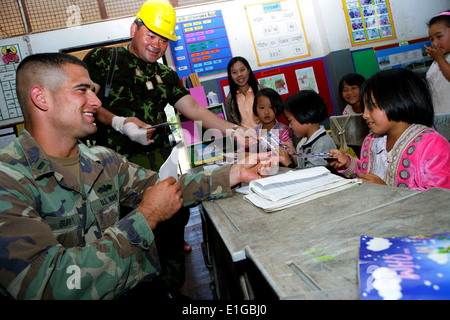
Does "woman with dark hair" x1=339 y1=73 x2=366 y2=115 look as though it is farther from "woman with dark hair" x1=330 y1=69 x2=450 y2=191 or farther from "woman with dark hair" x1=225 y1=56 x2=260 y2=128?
"woman with dark hair" x1=330 y1=69 x2=450 y2=191

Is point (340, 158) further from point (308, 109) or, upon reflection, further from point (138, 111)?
point (138, 111)

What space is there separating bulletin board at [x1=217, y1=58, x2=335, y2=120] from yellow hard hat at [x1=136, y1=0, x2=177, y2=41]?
2714mm

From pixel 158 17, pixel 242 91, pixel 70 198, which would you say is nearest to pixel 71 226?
pixel 70 198

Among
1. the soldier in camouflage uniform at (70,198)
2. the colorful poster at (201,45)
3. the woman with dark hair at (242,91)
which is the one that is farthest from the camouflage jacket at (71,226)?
the colorful poster at (201,45)

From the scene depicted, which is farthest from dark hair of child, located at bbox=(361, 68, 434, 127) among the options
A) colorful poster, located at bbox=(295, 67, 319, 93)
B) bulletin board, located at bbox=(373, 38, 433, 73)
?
bulletin board, located at bbox=(373, 38, 433, 73)

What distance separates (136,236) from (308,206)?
0.59m

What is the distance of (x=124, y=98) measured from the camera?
1.96 m

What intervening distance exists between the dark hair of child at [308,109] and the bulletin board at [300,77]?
7.78ft

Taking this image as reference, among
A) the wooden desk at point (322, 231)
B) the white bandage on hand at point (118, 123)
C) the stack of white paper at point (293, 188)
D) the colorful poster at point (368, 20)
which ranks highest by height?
the colorful poster at point (368, 20)

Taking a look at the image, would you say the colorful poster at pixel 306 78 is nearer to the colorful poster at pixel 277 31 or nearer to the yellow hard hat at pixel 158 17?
the colorful poster at pixel 277 31

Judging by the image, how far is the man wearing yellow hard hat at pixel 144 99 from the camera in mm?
1784

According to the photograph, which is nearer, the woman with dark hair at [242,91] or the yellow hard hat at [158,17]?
the yellow hard hat at [158,17]

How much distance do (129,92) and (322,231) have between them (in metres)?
1.70

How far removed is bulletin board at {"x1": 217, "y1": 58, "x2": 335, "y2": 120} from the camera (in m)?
4.69
